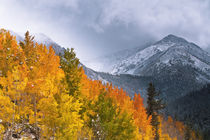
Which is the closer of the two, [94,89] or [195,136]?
[94,89]

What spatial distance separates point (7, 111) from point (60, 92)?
4.06 m

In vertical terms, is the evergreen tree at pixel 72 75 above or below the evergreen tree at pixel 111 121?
above

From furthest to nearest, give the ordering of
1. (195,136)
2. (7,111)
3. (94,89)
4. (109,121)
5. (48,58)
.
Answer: (195,136)
(94,89)
(48,58)
(109,121)
(7,111)

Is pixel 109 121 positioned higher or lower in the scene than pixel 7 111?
lower

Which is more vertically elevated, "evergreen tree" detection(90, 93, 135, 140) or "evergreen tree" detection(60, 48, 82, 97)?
"evergreen tree" detection(60, 48, 82, 97)

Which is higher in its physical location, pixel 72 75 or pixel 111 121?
pixel 72 75

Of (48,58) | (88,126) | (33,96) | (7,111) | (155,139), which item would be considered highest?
(48,58)

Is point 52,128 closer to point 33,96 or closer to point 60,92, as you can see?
point 60,92

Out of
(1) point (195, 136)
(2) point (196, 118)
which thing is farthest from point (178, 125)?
(2) point (196, 118)

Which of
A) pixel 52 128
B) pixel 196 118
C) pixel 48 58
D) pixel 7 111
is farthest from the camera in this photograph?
pixel 196 118

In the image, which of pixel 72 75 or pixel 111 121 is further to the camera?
pixel 72 75

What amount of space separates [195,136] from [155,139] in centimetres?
7373

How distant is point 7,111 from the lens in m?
11.6

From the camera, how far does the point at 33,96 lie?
15.5 m
